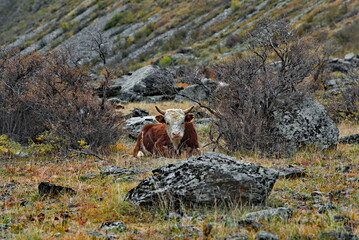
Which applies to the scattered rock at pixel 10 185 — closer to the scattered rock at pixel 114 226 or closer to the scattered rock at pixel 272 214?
the scattered rock at pixel 114 226

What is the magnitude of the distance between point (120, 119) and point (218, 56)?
25.5m

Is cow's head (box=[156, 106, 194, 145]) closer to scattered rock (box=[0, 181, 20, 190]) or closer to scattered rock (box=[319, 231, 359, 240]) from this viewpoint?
scattered rock (box=[0, 181, 20, 190])

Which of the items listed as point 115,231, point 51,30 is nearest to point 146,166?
point 115,231

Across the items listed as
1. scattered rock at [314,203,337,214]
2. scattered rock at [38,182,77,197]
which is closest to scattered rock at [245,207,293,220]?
scattered rock at [314,203,337,214]

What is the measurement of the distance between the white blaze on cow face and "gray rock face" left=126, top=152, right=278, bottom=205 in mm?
4578

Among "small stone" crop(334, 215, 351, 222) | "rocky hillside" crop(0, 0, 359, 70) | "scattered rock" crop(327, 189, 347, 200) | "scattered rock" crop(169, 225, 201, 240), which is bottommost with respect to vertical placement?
"rocky hillside" crop(0, 0, 359, 70)

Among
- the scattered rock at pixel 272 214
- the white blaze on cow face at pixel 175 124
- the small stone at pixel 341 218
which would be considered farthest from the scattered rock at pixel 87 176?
the small stone at pixel 341 218

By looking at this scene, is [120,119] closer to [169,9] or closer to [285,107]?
[285,107]

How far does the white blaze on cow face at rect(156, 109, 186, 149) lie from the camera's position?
9.69 m

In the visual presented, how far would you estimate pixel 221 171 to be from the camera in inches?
190

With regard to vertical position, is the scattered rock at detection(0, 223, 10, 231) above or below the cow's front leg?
above

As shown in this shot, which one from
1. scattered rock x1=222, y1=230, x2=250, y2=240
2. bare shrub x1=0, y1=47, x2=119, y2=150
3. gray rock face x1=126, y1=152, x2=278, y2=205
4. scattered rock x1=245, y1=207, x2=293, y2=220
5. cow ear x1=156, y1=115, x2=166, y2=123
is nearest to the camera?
scattered rock x1=222, y1=230, x2=250, y2=240

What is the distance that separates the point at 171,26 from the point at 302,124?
4579 cm

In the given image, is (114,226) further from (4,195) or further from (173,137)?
(173,137)
